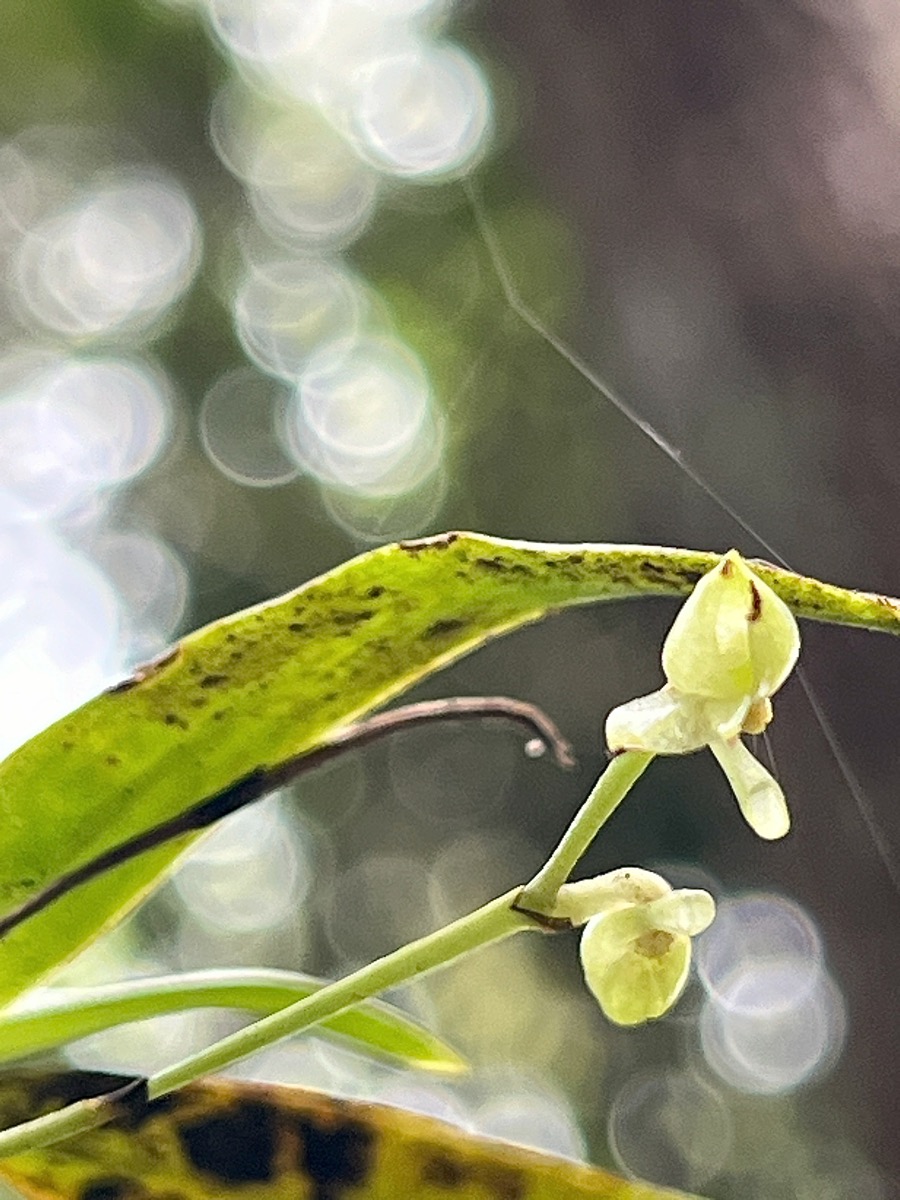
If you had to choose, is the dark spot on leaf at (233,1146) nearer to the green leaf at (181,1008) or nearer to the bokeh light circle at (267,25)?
the green leaf at (181,1008)

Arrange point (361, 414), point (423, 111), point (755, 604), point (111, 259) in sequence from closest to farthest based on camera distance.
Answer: point (755, 604)
point (423, 111)
point (361, 414)
point (111, 259)

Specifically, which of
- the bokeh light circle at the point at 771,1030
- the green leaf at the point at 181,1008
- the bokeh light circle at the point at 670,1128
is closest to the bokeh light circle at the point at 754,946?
the bokeh light circle at the point at 771,1030

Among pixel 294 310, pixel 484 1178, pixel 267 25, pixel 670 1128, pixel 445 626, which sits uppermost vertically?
pixel 267 25

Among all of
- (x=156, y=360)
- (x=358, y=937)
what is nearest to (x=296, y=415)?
(x=156, y=360)

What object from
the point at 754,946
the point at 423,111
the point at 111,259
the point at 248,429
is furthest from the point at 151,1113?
the point at 111,259

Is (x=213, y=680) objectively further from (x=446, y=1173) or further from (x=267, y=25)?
(x=267, y=25)

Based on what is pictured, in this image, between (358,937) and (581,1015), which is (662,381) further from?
(358,937)

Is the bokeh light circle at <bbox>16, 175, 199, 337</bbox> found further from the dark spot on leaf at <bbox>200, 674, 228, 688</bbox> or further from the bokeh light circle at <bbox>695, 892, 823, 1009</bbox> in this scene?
the dark spot on leaf at <bbox>200, 674, 228, 688</bbox>
